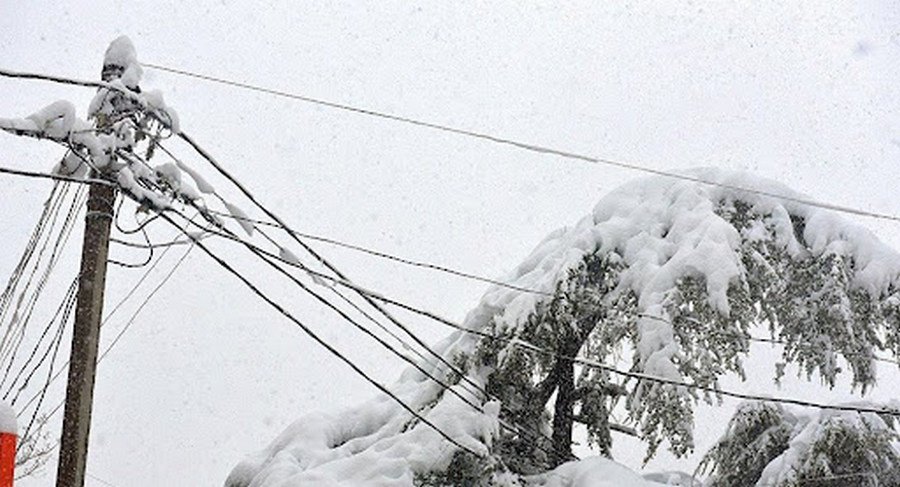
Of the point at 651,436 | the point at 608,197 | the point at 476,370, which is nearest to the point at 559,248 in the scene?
the point at 608,197

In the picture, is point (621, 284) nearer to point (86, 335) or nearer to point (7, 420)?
point (86, 335)

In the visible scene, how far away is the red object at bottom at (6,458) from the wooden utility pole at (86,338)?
1.45 metres

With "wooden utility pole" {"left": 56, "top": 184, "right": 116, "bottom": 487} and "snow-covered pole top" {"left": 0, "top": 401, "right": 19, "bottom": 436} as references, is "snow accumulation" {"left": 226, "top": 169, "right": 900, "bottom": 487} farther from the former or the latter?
"snow-covered pole top" {"left": 0, "top": 401, "right": 19, "bottom": 436}

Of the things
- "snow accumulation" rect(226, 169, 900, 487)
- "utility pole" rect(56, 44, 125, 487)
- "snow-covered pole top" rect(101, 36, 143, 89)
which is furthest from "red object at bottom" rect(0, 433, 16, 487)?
"snow accumulation" rect(226, 169, 900, 487)

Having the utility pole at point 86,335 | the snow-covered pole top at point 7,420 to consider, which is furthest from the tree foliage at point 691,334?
the snow-covered pole top at point 7,420

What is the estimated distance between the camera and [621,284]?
29.1 ft

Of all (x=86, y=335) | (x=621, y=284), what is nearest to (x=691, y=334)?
(x=621, y=284)

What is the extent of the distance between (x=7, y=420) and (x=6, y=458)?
0.14 meters

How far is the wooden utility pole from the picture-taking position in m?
4.90

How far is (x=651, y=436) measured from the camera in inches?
325

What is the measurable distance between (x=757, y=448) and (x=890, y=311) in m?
1.87

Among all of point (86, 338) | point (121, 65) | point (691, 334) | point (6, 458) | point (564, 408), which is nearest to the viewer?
point (6, 458)

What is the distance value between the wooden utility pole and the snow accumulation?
3.36 m

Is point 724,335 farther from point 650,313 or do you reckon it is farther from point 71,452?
point 71,452
